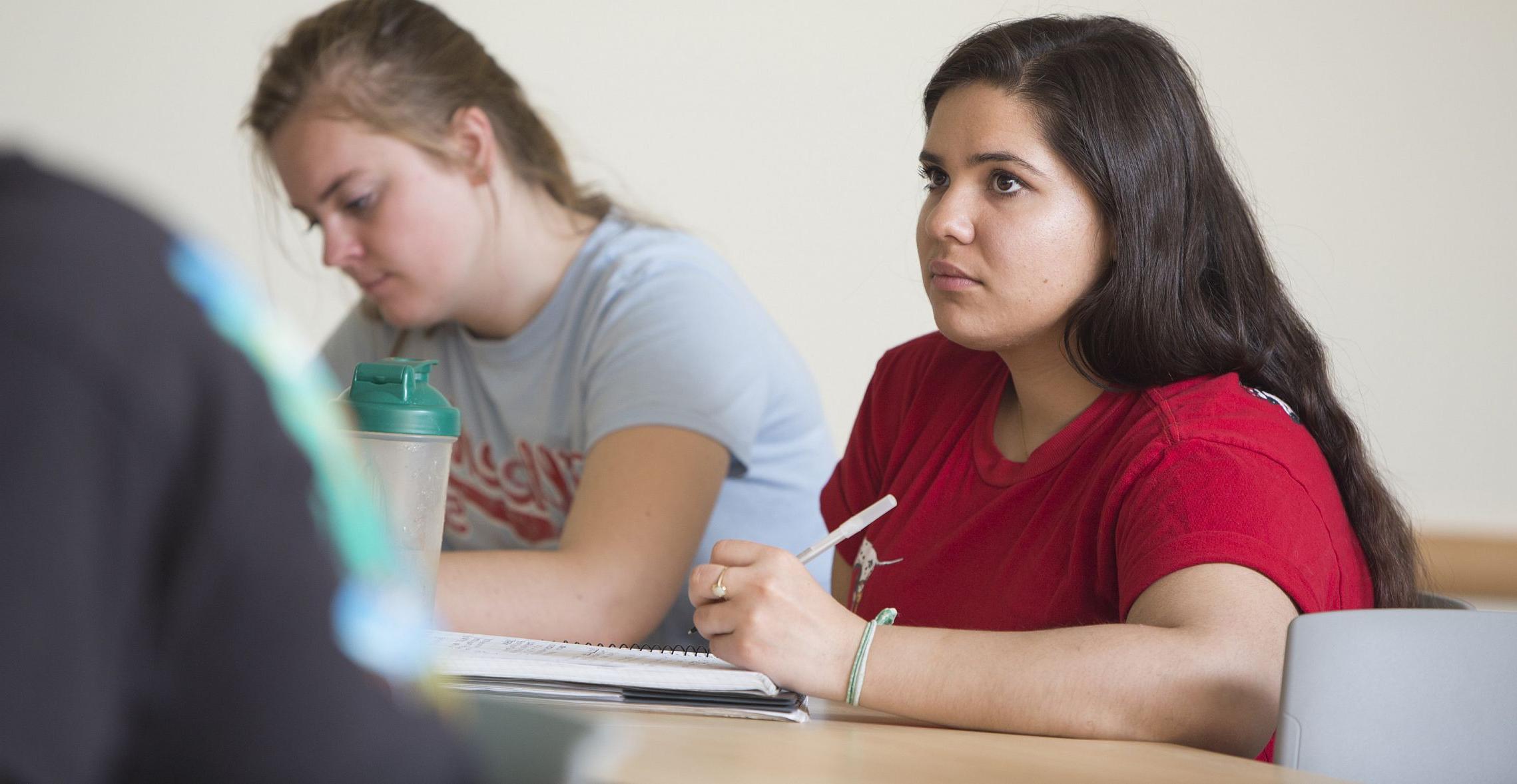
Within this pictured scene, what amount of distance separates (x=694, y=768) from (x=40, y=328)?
44cm

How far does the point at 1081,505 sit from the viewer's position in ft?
3.24

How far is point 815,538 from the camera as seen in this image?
1597 millimetres

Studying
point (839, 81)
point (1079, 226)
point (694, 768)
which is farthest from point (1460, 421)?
point (694, 768)

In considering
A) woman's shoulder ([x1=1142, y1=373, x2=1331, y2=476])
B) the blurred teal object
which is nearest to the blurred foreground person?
the blurred teal object

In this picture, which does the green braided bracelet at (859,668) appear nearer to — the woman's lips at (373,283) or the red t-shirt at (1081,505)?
the red t-shirt at (1081,505)

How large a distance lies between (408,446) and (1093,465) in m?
0.53

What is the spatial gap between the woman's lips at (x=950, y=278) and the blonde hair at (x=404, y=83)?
69 centimetres

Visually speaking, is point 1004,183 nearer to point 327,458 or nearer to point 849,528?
point 849,528

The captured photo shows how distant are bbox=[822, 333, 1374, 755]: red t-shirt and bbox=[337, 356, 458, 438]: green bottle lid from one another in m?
0.43

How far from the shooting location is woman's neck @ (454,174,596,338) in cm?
158

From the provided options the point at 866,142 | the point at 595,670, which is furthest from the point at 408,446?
the point at 866,142

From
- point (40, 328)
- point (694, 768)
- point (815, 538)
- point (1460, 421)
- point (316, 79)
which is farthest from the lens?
point (1460, 421)

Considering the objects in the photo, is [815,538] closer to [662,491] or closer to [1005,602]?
[662,491]

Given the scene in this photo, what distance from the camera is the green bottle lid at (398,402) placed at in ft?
2.63
